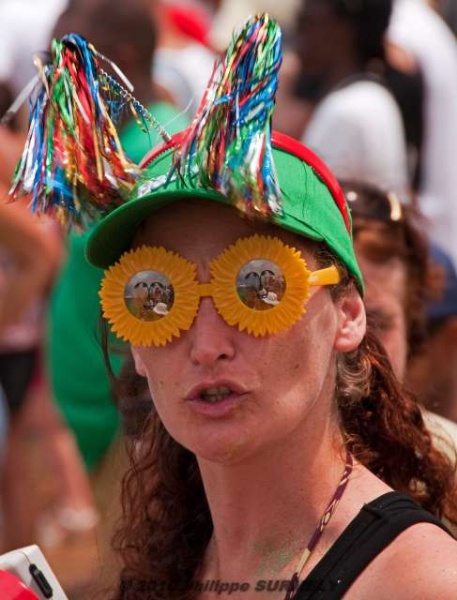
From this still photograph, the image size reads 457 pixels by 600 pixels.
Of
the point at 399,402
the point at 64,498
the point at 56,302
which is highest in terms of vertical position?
the point at 399,402

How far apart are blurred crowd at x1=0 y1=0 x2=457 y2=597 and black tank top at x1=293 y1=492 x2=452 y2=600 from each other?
3.48 feet

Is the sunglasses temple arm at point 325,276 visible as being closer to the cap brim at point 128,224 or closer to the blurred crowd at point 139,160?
the cap brim at point 128,224

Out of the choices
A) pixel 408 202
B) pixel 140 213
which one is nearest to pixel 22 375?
pixel 408 202

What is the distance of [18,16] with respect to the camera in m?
5.85

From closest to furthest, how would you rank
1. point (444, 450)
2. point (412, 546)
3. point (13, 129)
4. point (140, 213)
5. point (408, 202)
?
point (412, 546) < point (140, 213) < point (444, 450) < point (408, 202) < point (13, 129)

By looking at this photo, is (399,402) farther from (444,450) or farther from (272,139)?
(272,139)

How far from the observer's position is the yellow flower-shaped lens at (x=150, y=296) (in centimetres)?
210

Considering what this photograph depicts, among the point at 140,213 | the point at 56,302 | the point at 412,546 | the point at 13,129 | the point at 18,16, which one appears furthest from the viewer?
the point at 18,16

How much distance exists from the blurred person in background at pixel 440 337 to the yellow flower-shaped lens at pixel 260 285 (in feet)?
5.13

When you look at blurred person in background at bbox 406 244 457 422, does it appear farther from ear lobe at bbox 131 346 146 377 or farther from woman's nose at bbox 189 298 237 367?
woman's nose at bbox 189 298 237 367

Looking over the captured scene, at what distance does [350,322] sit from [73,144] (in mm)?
487

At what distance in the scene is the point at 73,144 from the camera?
2.19 m

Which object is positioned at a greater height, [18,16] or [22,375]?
[18,16]

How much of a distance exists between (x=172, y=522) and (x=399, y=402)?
42 centimetres
